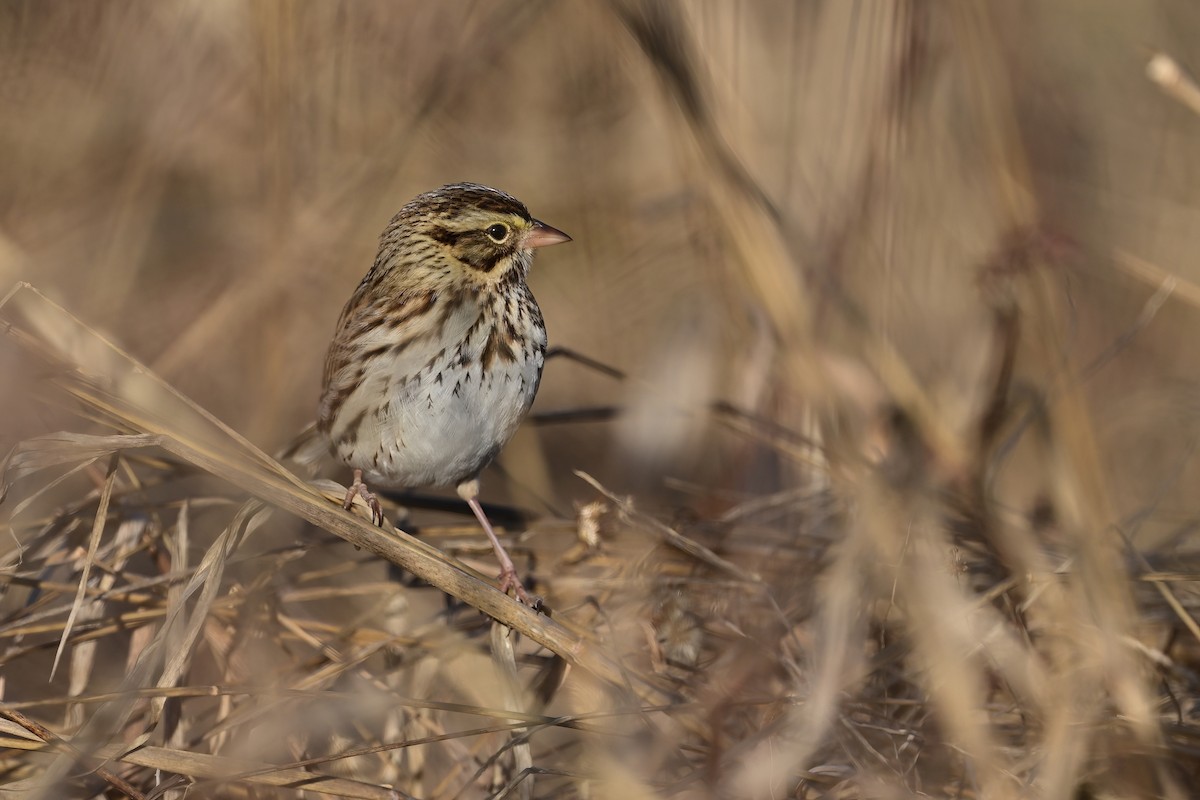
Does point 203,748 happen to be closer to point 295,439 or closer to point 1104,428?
point 295,439

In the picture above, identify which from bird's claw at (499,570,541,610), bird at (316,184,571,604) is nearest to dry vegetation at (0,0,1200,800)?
bird's claw at (499,570,541,610)

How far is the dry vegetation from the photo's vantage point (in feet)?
9.37

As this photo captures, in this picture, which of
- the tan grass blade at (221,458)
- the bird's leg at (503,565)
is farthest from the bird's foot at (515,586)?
the tan grass blade at (221,458)

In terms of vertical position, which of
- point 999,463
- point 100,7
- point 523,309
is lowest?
point 999,463

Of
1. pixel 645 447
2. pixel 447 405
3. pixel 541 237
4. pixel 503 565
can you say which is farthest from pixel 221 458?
pixel 645 447

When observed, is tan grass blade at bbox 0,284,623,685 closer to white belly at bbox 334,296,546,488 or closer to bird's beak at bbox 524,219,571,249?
white belly at bbox 334,296,546,488

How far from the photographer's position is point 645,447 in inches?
177

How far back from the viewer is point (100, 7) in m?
4.72

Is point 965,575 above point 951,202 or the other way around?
the other way around

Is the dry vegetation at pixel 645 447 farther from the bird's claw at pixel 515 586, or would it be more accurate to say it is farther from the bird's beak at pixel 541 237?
the bird's beak at pixel 541 237

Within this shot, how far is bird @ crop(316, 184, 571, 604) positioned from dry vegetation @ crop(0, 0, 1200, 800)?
267mm

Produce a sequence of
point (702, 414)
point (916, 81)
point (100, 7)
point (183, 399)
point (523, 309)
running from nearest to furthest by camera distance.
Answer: point (183, 399) → point (916, 81) → point (523, 309) → point (702, 414) → point (100, 7)

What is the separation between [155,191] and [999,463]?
3.09 metres

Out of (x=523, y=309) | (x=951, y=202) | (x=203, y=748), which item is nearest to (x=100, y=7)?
(x=523, y=309)
